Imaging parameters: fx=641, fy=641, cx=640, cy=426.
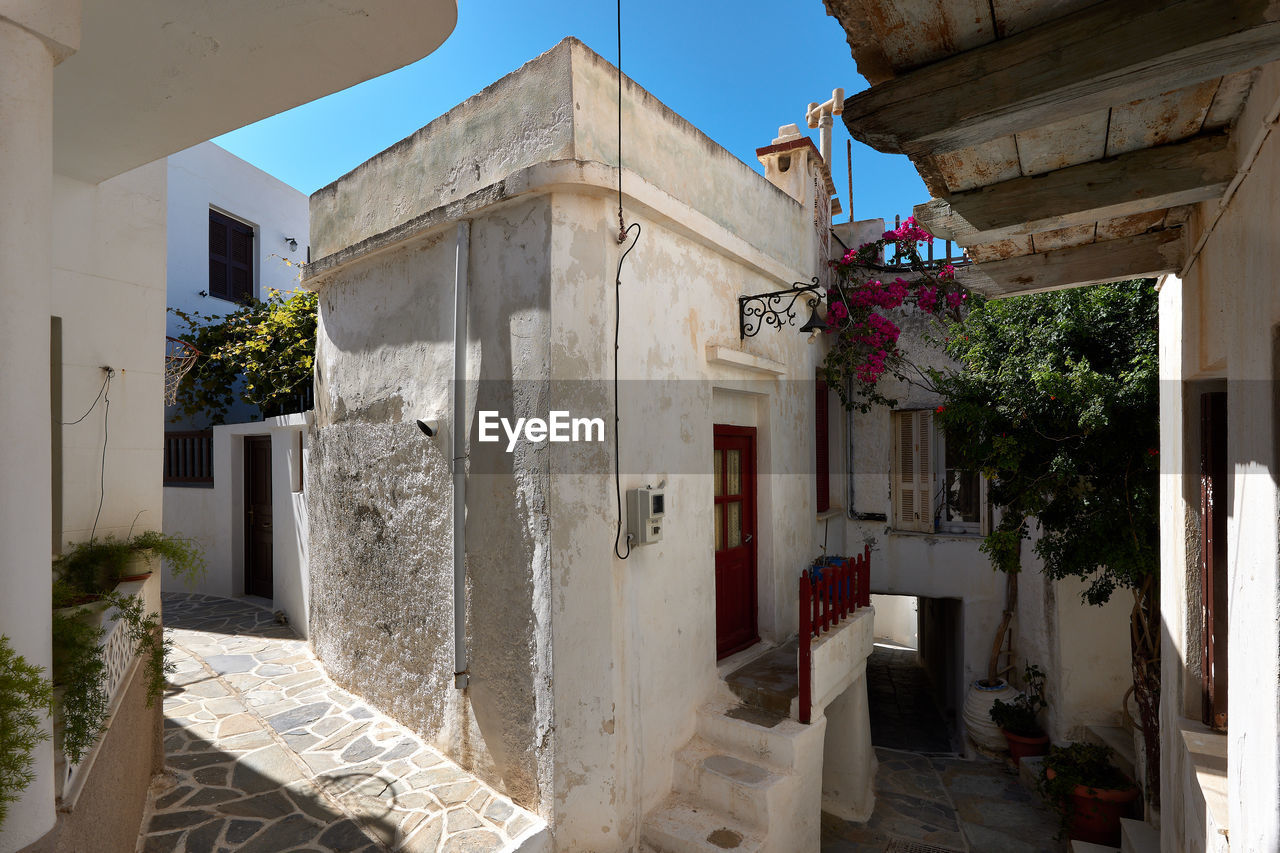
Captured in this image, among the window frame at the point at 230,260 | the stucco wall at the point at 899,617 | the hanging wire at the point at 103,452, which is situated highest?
the window frame at the point at 230,260

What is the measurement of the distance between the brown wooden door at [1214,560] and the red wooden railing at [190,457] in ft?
37.8

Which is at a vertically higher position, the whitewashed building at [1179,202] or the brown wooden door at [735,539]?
the whitewashed building at [1179,202]

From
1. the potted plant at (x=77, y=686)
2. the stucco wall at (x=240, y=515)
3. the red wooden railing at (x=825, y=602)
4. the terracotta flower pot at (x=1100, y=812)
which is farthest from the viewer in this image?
the stucco wall at (x=240, y=515)

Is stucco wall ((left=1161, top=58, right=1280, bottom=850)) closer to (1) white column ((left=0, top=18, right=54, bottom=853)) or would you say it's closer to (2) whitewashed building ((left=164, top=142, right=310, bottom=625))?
(1) white column ((left=0, top=18, right=54, bottom=853))

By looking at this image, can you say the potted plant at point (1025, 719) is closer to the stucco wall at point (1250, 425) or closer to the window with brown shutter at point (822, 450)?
the window with brown shutter at point (822, 450)

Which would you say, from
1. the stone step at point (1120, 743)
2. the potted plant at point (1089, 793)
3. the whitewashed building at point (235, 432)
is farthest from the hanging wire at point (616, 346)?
the stone step at point (1120, 743)

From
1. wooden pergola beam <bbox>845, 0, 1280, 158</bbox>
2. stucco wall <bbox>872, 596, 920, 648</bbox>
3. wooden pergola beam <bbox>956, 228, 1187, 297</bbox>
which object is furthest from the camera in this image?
stucco wall <bbox>872, 596, 920, 648</bbox>

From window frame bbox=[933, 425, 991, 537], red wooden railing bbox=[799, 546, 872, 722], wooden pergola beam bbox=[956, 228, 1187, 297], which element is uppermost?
wooden pergola beam bbox=[956, 228, 1187, 297]

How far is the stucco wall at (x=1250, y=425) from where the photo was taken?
183 centimetres

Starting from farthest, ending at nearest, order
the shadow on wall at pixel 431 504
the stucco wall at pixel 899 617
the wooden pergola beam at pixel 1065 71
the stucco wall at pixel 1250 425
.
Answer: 1. the stucco wall at pixel 899 617
2. the shadow on wall at pixel 431 504
3. the stucco wall at pixel 1250 425
4. the wooden pergola beam at pixel 1065 71

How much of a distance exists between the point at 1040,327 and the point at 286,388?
8973 mm

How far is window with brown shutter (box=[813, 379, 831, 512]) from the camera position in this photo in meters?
8.96

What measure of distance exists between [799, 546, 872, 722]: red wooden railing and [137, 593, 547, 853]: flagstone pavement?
7.32 ft

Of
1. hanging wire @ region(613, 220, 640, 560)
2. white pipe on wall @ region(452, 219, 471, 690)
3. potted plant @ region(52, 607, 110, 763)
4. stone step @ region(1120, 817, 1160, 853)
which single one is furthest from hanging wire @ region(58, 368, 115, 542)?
stone step @ region(1120, 817, 1160, 853)
